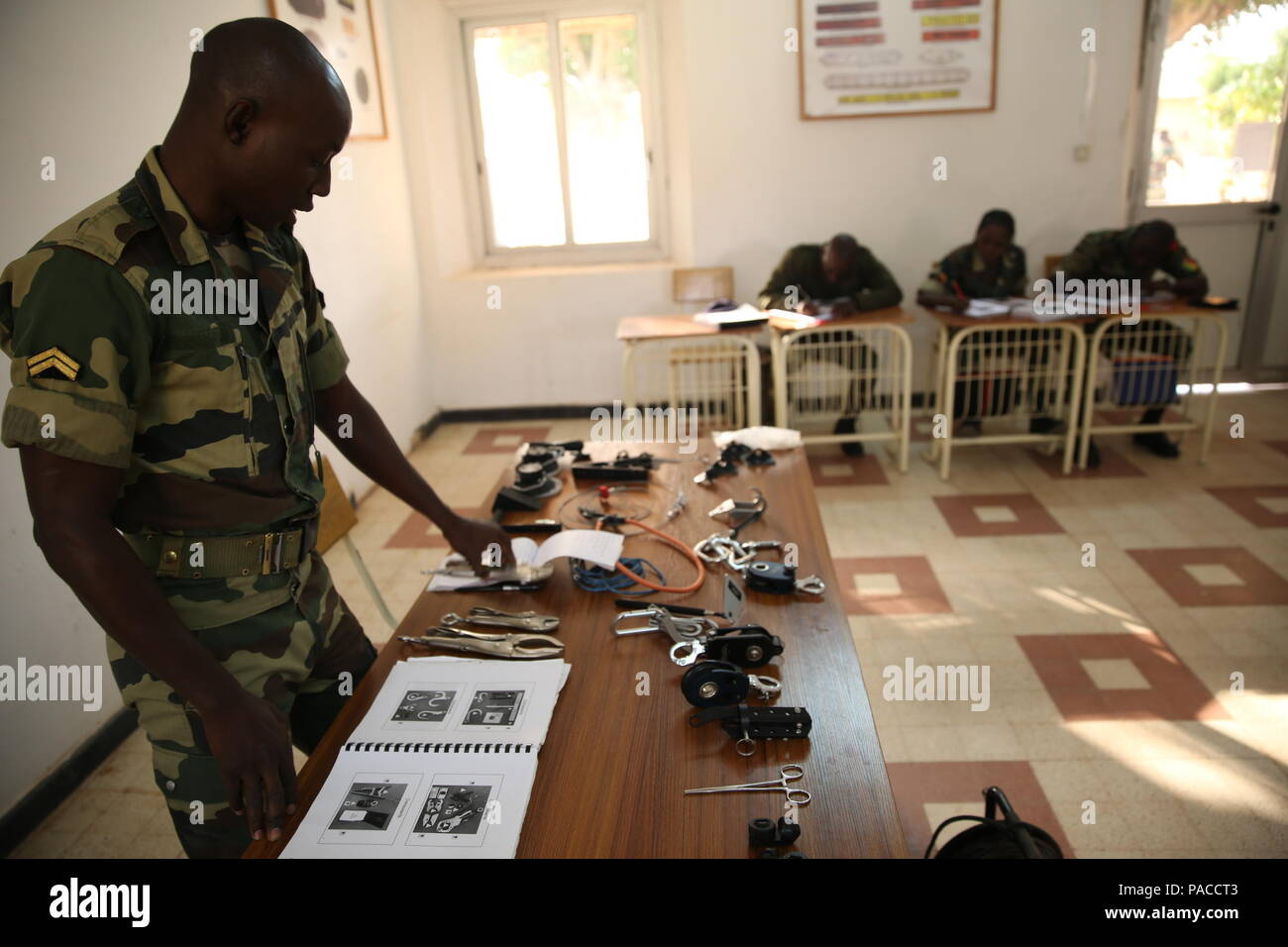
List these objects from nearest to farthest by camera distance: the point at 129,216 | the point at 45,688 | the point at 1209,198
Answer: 1. the point at 129,216
2. the point at 45,688
3. the point at 1209,198

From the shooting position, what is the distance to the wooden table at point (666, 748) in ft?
3.46

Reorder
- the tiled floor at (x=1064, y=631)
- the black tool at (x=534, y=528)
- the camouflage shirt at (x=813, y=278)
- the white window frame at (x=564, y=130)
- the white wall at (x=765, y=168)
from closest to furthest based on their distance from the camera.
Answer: the black tool at (x=534, y=528)
the tiled floor at (x=1064, y=631)
the camouflage shirt at (x=813, y=278)
the white wall at (x=765, y=168)
the white window frame at (x=564, y=130)

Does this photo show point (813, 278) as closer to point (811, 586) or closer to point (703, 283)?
point (703, 283)

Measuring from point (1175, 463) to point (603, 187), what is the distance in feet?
11.6

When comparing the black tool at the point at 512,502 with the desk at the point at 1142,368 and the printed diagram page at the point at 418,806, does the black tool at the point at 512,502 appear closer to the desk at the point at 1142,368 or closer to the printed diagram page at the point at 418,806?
the printed diagram page at the point at 418,806

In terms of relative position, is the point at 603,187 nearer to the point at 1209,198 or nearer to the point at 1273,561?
the point at 1209,198

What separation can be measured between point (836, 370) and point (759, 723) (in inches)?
136

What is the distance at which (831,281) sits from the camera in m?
4.60

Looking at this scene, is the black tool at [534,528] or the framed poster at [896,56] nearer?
the black tool at [534,528]

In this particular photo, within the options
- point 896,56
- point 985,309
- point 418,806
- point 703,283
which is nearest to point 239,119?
point 418,806

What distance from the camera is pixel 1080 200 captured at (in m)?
4.90

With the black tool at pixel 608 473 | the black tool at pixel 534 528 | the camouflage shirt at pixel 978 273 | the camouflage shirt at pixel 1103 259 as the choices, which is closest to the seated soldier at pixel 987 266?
the camouflage shirt at pixel 978 273

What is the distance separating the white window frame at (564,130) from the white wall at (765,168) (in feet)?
0.21
